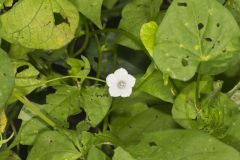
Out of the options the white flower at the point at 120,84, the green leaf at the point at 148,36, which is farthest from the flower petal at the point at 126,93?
the green leaf at the point at 148,36

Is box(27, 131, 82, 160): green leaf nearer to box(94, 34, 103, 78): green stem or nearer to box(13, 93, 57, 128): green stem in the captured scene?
box(13, 93, 57, 128): green stem

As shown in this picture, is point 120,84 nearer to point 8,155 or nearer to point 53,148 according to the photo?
point 53,148

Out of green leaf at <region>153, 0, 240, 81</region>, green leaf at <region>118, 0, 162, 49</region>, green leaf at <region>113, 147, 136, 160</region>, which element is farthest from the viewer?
green leaf at <region>118, 0, 162, 49</region>

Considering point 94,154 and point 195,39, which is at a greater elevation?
point 195,39

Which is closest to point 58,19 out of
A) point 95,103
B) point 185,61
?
point 95,103

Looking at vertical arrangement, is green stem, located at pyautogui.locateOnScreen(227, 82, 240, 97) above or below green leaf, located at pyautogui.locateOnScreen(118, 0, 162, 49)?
below

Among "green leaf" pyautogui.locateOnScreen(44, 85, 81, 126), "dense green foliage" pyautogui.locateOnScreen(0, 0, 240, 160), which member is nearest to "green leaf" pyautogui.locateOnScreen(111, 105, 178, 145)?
"dense green foliage" pyautogui.locateOnScreen(0, 0, 240, 160)

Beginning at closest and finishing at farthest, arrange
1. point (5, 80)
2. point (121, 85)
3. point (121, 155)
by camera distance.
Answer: point (121, 155)
point (5, 80)
point (121, 85)

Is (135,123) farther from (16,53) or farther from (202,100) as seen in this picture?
(16,53)

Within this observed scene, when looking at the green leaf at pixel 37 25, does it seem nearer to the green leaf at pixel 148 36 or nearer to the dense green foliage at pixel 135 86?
the dense green foliage at pixel 135 86
